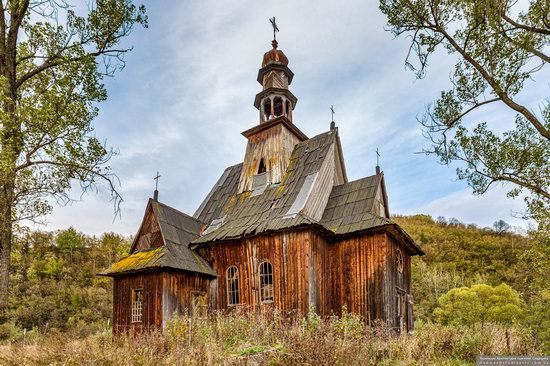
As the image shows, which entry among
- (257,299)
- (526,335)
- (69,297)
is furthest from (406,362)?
(69,297)

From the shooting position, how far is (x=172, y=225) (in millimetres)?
16422

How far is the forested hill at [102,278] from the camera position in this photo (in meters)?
22.7

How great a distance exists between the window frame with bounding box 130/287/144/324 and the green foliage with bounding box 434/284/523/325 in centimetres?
2036

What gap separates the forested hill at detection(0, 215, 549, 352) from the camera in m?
22.7

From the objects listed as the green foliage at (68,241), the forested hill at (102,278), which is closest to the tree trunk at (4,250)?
the forested hill at (102,278)

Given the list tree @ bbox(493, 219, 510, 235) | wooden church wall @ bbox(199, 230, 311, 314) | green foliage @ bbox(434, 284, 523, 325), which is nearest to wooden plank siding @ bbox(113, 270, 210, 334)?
wooden church wall @ bbox(199, 230, 311, 314)

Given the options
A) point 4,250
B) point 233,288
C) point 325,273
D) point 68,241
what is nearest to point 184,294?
point 233,288

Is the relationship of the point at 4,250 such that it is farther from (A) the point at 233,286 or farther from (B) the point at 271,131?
(B) the point at 271,131

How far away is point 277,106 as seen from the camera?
20.2m

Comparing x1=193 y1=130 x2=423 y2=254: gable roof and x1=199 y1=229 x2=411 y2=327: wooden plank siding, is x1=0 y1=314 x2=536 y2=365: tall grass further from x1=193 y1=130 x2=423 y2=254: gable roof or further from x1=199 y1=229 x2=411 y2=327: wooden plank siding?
x1=193 y1=130 x2=423 y2=254: gable roof

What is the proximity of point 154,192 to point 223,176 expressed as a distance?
414 centimetres

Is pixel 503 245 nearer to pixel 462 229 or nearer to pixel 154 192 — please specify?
pixel 462 229

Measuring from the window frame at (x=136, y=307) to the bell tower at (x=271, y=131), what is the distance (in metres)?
6.33

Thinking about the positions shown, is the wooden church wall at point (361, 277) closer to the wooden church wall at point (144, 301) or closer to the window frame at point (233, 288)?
the window frame at point (233, 288)
